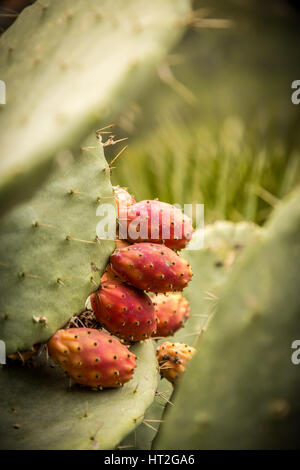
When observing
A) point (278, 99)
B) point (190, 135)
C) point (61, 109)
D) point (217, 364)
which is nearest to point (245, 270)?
point (217, 364)

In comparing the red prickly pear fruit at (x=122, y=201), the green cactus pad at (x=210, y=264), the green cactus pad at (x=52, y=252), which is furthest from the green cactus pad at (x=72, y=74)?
the green cactus pad at (x=210, y=264)

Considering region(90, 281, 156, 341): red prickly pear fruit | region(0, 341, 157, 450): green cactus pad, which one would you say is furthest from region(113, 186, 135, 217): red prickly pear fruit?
region(0, 341, 157, 450): green cactus pad

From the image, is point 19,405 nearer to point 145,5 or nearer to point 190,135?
point 145,5

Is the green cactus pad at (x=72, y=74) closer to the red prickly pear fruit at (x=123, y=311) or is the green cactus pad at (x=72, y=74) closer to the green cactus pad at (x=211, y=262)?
the red prickly pear fruit at (x=123, y=311)

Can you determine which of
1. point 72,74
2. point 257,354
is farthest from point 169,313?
point 72,74

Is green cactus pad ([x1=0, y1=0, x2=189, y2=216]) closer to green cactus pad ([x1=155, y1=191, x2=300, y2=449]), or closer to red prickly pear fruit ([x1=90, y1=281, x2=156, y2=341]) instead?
green cactus pad ([x1=155, y1=191, x2=300, y2=449])

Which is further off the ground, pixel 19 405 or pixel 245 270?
pixel 245 270
